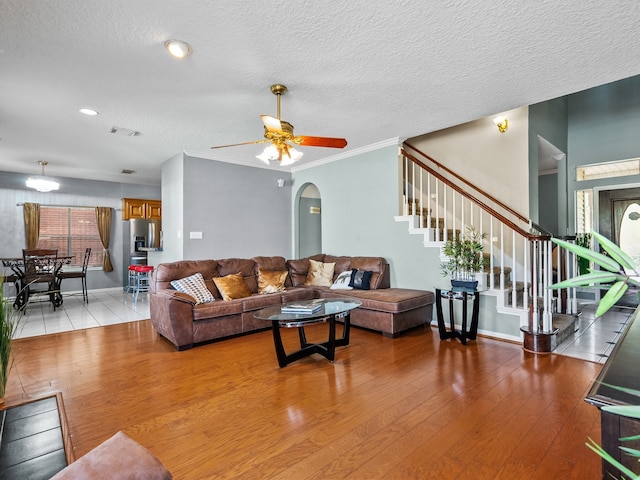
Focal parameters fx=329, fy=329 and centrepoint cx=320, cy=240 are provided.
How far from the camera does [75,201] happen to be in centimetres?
775

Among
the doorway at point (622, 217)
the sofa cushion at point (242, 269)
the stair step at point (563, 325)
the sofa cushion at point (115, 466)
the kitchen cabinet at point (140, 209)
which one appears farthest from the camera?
the kitchen cabinet at point (140, 209)

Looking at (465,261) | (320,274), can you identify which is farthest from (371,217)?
(465,261)

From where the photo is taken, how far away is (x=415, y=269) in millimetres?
4848

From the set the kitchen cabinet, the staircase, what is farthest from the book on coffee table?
the kitchen cabinet

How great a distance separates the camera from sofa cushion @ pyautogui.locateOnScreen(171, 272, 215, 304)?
13.3ft

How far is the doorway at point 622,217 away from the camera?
5778mm

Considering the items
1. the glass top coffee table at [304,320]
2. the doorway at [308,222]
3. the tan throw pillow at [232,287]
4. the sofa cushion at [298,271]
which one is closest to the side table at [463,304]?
the glass top coffee table at [304,320]

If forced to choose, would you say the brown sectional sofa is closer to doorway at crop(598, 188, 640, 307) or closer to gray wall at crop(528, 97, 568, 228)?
gray wall at crop(528, 97, 568, 228)

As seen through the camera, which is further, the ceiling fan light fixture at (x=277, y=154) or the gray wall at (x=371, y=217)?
the gray wall at (x=371, y=217)

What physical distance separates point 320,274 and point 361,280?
0.84 m

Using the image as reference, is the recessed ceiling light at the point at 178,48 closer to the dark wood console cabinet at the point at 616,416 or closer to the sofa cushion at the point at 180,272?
the sofa cushion at the point at 180,272

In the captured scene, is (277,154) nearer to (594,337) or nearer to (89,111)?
(89,111)

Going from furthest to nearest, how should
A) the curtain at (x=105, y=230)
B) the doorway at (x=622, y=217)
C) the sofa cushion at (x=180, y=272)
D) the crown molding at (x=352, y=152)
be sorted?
the curtain at (x=105, y=230) < the doorway at (x=622, y=217) < the crown molding at (x=352, y=152) < the sofa cushion at (x=180, y=272)

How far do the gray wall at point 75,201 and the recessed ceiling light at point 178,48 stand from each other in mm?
6885
